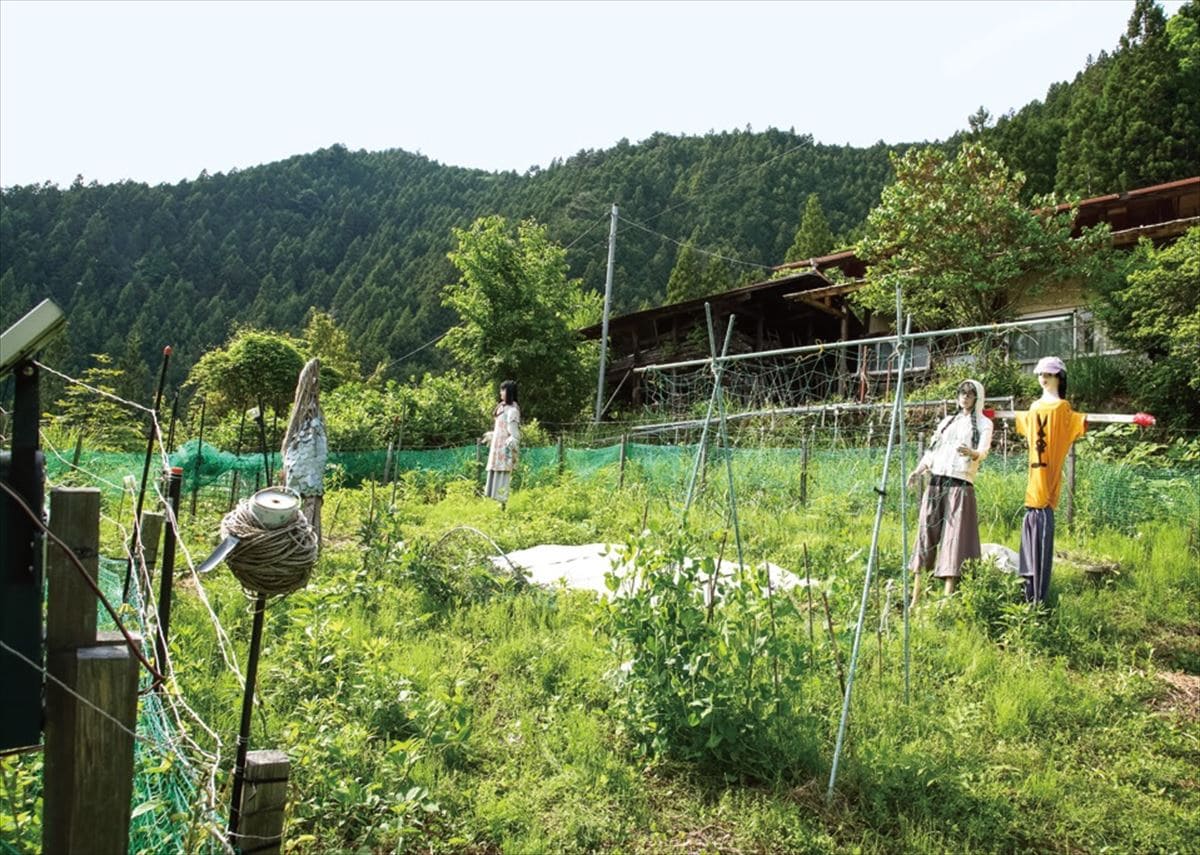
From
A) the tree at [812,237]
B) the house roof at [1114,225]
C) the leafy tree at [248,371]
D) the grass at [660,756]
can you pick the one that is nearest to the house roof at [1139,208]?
the house roof at [1114,225]

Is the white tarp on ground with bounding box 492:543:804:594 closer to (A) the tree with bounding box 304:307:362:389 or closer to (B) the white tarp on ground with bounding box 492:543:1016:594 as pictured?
(B) the white tarp on ground with bounding box 492:543:1016:594

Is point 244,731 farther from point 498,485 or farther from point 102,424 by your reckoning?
point 102,424

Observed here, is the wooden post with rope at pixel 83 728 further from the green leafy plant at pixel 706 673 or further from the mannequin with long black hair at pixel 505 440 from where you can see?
the mannequin with long black hair at pixel 505 440

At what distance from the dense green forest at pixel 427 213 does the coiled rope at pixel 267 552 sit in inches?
891

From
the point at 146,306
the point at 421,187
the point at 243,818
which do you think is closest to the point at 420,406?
the point at 243,818

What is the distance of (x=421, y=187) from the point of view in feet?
197

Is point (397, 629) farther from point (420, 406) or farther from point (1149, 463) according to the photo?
point (420, 406)

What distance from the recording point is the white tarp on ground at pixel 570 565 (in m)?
5.73

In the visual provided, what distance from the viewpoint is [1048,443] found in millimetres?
5430

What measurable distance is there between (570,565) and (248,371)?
810 inches

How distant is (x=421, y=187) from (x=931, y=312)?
2090 inches

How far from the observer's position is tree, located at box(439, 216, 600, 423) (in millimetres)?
21250

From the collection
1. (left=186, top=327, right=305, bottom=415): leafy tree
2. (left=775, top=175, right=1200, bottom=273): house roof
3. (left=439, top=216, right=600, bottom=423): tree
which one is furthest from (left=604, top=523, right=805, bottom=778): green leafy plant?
(left=186, top=327, right=305, bottom=415): leafy tree

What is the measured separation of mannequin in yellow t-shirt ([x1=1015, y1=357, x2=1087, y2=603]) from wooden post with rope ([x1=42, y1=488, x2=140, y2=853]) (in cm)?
551
